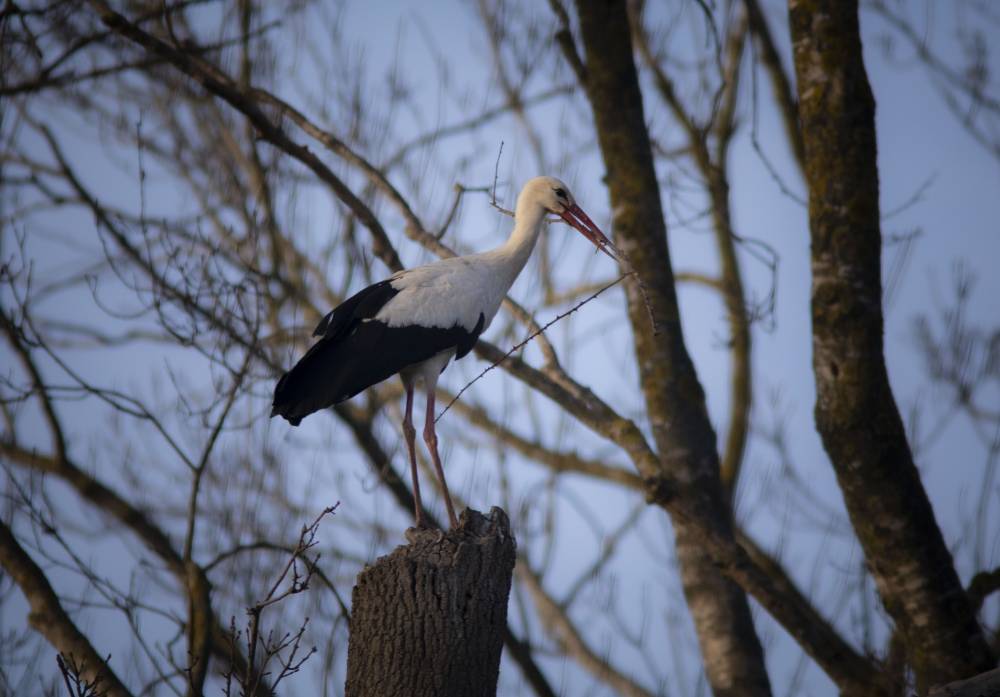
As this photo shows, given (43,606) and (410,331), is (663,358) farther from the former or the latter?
(43,606)

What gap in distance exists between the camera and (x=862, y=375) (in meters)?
6.12

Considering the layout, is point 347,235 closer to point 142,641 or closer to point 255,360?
point 255,360

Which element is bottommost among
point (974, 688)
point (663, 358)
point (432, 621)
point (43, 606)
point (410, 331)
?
point (974, 688)

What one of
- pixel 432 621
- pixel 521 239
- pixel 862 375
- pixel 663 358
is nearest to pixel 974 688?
pixel 432 621

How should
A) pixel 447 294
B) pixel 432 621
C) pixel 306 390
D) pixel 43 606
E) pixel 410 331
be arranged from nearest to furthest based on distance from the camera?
pixel 432 621 → pixel 306 390 → pixel 410 331 → pixel 447 294 → pixel 43 606

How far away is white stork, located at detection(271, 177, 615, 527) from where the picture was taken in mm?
5618

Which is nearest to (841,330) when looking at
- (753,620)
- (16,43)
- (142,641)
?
(753,620)

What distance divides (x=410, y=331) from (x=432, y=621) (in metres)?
1.97

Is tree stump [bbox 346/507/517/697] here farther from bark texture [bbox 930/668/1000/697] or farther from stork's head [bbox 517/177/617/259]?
stork's head [bbox 517/177/617/259]

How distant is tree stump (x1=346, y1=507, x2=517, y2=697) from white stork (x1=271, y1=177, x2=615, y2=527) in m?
1.10

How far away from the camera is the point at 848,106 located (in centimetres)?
643

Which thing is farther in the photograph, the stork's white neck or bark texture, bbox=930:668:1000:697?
the stork's white neck

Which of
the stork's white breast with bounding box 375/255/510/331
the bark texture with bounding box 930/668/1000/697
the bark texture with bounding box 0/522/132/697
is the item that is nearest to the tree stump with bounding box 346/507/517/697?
the bark texture with bounding box 930/668/1000/697

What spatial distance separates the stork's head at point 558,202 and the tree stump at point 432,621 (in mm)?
2770
